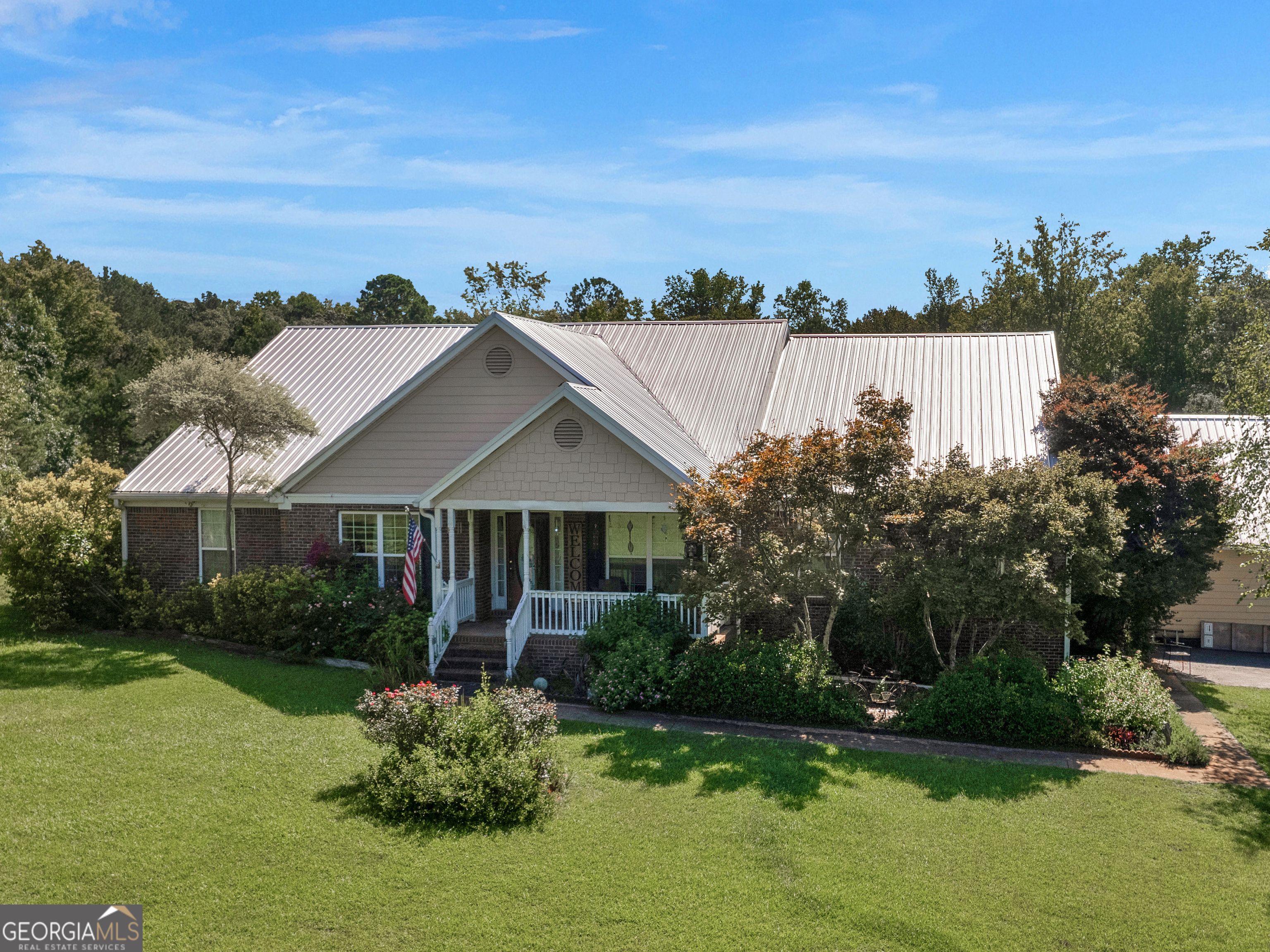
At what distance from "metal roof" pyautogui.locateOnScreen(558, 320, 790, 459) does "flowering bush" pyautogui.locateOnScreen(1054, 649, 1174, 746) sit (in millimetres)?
8409

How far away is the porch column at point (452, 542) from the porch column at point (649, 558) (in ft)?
12.0

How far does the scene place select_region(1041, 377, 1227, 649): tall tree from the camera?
56.7 ft

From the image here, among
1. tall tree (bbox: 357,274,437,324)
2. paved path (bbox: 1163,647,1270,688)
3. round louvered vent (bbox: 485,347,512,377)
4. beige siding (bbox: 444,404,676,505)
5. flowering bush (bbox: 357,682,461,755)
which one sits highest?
tall tree (bbox: 357,274,437,324)

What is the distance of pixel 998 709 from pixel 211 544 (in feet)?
53.2

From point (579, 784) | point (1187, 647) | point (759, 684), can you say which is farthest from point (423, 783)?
point (1187, 647)

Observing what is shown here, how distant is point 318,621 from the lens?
1745 centimetres

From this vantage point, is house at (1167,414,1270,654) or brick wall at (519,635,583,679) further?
house at (1167,414,1270,654)

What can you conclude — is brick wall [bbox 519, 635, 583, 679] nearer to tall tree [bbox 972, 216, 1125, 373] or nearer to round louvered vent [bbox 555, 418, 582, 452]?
round louvered vent [bbox 555, 418, 582, 452]

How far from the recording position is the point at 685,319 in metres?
38.6

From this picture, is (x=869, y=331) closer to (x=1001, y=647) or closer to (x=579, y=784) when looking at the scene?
(x=1001, y=647)

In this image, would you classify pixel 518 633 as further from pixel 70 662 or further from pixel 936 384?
pixel 936 384

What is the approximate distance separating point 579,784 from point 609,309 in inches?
1647

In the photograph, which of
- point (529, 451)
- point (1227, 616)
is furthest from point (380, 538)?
point (1227, 616)

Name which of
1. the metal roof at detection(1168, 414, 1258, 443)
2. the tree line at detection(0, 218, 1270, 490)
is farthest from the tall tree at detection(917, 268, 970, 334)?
the metal roof at detection(1168, 414, 1258, 443)
